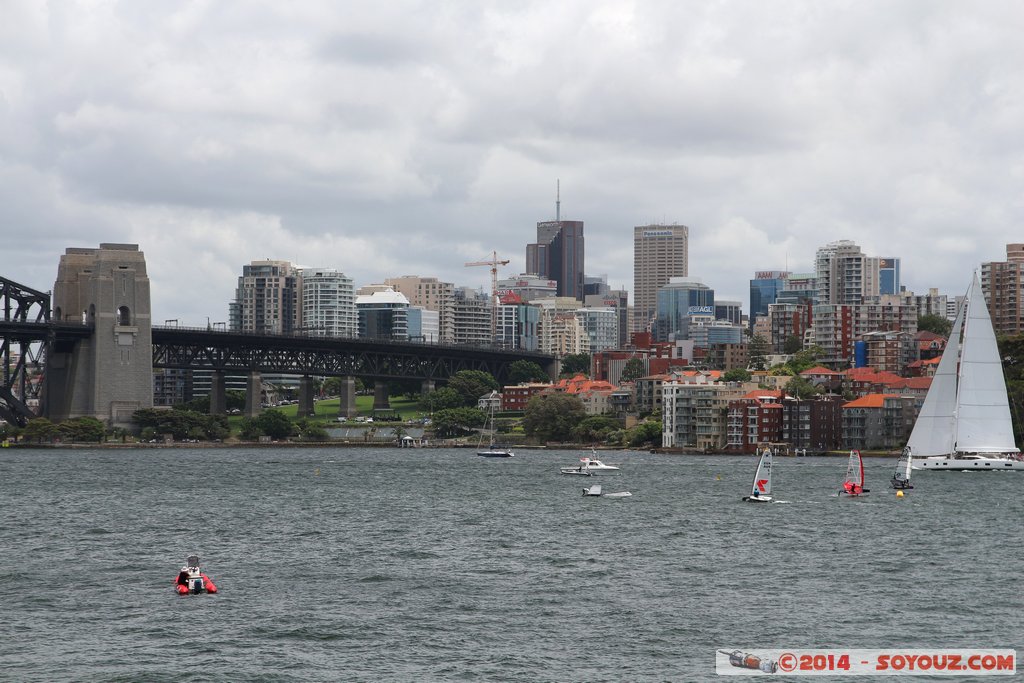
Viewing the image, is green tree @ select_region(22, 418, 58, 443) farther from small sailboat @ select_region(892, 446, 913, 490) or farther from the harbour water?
small sailboat @ select_region(892, 446, 913, 490)

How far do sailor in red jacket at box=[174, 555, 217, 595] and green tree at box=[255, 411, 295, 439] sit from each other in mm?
139106

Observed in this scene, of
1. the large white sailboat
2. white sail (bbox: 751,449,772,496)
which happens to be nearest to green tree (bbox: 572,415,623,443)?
the large white sailboat

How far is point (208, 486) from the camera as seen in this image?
336 ft

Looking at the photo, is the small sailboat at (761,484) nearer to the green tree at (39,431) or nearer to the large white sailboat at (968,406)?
the large white sailboat at (968,406)

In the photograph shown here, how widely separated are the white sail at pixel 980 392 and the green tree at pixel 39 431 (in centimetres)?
9100

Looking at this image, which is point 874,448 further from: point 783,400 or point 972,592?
point 972,592

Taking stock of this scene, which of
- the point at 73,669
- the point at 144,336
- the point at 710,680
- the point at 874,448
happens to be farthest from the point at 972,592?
the point at 144,336

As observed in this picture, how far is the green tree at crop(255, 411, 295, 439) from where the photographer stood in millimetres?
187000

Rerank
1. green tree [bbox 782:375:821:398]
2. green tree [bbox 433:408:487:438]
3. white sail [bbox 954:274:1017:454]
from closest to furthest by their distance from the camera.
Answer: white sail [bbox 954:274:1017:454]
green tree [bbox 782:375:821:398]
green tree [bbox 433:408:487:438]

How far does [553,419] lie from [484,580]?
13413 cm

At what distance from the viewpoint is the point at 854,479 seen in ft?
318

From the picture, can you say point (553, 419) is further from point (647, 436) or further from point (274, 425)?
point (274, 425)

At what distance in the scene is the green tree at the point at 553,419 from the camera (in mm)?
186750

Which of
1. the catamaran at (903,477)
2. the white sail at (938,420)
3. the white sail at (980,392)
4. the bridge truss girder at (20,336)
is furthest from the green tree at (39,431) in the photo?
the catamaran at (903,477)
